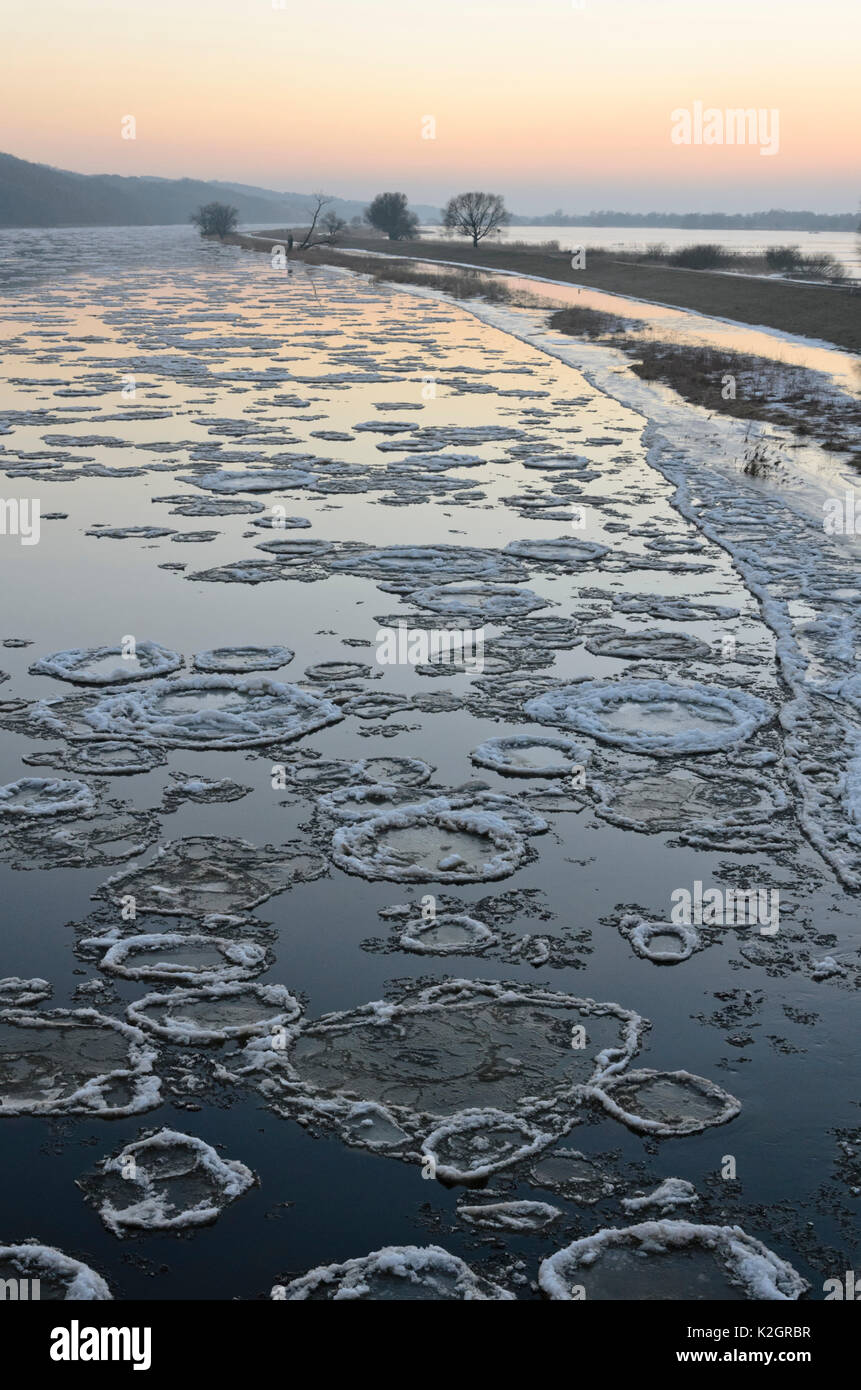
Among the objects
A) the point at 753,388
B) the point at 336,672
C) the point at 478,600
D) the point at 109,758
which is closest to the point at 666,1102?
the point at 109,758

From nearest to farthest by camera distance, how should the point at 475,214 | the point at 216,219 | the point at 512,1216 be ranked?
the point at 512,1216 < the point at 475,214 < the point at 216,219

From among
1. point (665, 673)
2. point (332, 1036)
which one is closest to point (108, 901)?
point (332, 1036)

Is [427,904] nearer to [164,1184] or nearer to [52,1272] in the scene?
[164,1184]

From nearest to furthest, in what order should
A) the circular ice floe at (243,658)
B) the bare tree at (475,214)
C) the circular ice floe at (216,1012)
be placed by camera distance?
the circular ice floe at (216,1012)
the circular ice floe at (243,658)
the bare tree at (475,214)

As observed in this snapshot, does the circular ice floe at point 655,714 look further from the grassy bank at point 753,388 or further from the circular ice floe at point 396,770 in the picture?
the grassy bank at point 753,388

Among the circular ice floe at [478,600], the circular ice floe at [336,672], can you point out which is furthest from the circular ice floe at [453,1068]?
the circular ice floe at [478,600]
